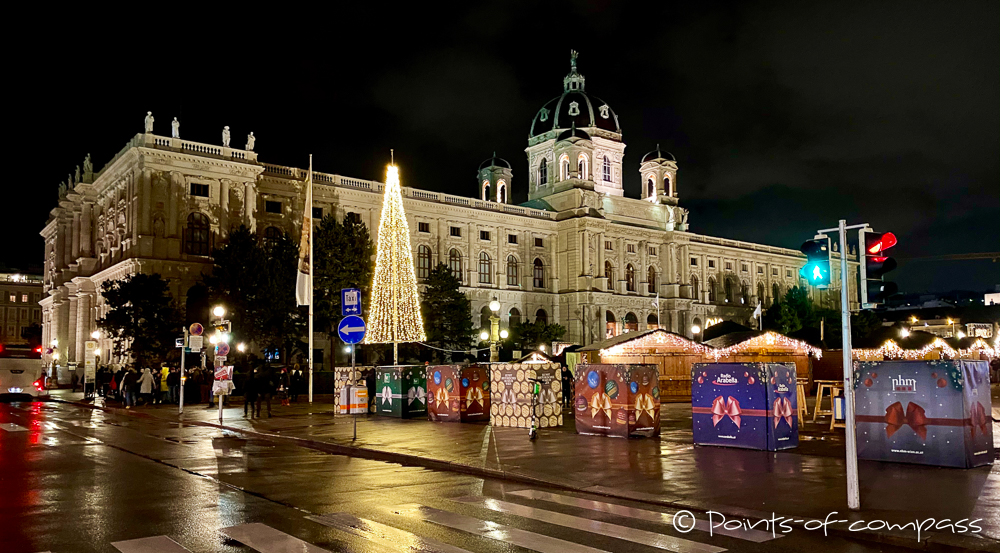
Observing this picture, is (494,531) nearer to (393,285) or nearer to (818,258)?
(818,258)

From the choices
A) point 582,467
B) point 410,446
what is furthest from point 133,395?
point 582,467

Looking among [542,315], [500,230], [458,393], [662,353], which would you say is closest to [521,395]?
[458,393]

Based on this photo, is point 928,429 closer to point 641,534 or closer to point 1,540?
point 641,534

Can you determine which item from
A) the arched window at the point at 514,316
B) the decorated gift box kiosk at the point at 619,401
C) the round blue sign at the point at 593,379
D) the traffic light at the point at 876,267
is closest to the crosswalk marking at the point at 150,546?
the traffic light at the point at 876,267

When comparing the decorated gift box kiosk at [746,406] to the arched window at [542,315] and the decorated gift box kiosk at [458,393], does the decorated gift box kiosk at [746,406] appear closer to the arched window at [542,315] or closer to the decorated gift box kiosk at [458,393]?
the decorated gift box kiosk at [458,393]

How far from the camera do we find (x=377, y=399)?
26.1 m

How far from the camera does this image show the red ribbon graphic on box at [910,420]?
41.3 feet

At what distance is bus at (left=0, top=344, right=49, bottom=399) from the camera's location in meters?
36.2

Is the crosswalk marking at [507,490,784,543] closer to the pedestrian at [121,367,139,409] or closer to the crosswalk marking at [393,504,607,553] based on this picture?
the crosswalk marking at [393,504,607,553]

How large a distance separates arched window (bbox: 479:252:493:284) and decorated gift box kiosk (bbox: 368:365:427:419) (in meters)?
48.6

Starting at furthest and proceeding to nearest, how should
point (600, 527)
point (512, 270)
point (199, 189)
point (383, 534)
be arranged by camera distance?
point (512, 270), point (199, 189), point (600, 527), point (383, 534)

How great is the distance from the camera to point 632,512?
9.70 meters

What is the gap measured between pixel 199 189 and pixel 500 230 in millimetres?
28893

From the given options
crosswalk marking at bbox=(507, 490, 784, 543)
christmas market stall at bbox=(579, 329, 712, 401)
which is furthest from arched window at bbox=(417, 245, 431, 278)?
crosswalk marking at bbox=(507, 490, 784, 543)
